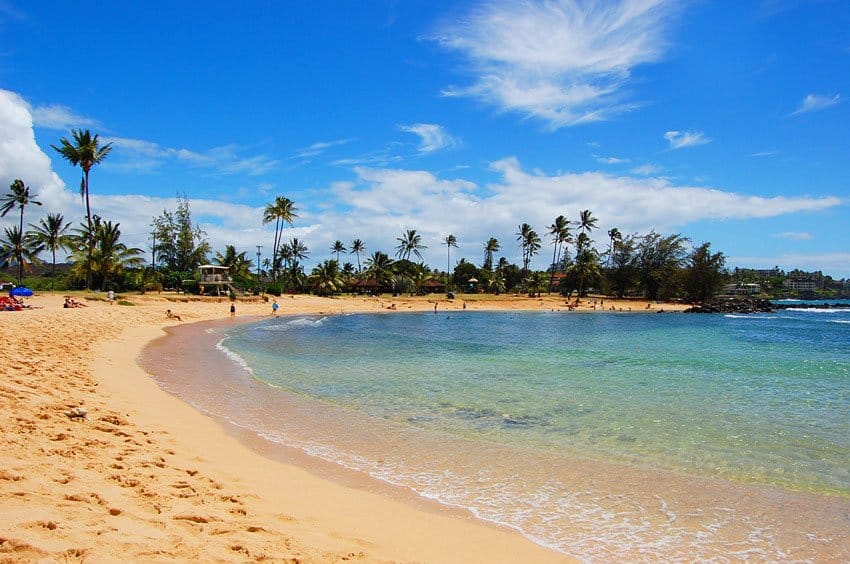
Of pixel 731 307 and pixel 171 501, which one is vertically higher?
pixel 731 307

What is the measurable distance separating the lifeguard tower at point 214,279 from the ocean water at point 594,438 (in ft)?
124

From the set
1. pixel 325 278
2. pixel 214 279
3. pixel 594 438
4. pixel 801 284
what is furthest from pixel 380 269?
pixel 801 284

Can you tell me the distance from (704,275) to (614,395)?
254ft

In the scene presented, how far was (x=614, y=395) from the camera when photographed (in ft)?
43.9

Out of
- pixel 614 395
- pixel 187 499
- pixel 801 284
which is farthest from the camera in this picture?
pixel 801 284

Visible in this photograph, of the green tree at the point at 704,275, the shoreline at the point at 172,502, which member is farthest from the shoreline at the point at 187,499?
the green tree at the point at 704,275

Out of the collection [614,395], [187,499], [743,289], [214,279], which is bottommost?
[614,395]

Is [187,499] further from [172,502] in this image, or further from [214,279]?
[214,279]

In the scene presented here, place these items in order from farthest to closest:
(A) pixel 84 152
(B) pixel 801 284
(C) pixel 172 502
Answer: (B) pixel 801 284
(A) pixel 84 152
(C) pixel 172 502

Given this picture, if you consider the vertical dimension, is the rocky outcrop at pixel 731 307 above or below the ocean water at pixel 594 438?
above

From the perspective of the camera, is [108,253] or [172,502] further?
[108,253]

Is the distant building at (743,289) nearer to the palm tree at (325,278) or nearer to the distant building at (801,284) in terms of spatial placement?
the distant building at (801,284)

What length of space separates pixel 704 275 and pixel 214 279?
237 feet

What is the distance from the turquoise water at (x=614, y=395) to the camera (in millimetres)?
8477
